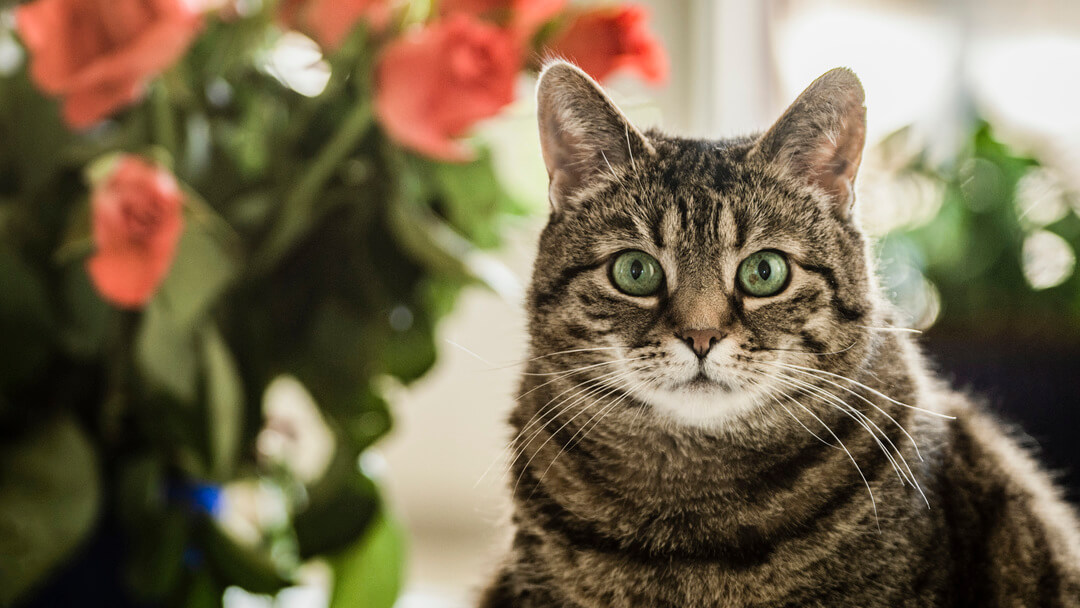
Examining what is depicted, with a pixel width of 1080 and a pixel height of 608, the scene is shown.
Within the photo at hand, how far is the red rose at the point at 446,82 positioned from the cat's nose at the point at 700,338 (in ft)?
0.81

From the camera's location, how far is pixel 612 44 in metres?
0.70

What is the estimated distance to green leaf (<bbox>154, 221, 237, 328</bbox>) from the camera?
665 millimetres

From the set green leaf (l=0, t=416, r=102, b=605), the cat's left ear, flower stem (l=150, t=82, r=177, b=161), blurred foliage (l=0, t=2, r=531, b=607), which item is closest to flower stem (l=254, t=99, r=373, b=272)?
blurred foliage (l=0, t=2, r=531, b=607)

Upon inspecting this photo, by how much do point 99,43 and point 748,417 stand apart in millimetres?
523

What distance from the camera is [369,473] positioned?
769mm

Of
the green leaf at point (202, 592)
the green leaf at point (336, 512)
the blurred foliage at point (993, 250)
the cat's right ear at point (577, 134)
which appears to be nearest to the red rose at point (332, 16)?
the cat's right ear at point (577, 134)

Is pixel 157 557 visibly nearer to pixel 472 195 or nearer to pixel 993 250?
pixel 472 195

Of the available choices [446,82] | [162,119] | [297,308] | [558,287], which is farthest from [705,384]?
[162,119]

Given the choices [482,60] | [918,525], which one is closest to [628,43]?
[482,60]

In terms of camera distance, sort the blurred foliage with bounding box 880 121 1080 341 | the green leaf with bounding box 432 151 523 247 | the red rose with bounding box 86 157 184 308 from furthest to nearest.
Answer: the blurred foliage with bounding box 880 121 1080 341, the green leaf with bounding box 432 151 523 247, the red rose with bounding box 86 157 184 308

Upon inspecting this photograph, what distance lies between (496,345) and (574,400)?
1.07m

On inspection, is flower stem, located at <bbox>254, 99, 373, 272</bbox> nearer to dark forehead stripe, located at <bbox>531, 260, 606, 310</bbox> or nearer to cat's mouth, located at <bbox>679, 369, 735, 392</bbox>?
dark forehead stripe, located at <bbox>531, 260, 606, 310</bbox>

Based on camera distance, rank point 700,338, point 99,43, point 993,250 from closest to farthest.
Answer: point 700,338, point 99,43, point 993,250

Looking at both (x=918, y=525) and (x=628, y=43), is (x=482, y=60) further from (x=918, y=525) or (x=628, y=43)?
(x=918, y=525)
